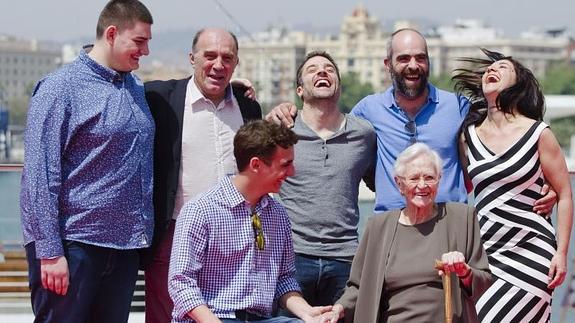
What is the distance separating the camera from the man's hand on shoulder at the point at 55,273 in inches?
184

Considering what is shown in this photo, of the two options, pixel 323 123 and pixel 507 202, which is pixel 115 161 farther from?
pixel 507 202

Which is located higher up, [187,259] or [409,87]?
[409,87]

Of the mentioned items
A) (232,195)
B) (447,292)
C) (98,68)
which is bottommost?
(447,292)

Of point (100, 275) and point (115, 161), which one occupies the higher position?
point (115, 161)

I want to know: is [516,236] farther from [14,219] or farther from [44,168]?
[14,219]

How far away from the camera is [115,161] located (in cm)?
482

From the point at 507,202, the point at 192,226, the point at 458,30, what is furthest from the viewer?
the point at 458,30

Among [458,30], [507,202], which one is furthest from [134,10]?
[458,30]

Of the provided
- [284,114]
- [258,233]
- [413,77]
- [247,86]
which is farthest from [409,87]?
[258,233]

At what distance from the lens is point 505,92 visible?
16.9 feet

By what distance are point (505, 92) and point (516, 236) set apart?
57 centimetres

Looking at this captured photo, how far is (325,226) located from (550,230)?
35.4 inches

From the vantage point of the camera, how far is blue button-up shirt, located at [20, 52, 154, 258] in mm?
4668

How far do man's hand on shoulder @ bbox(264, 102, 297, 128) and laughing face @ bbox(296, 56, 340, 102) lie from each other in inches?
3.2
